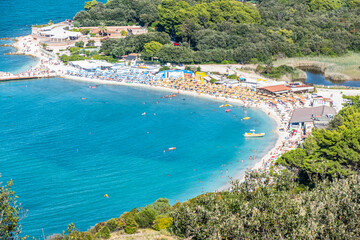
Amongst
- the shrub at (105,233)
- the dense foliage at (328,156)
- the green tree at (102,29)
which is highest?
the green tree at (102,29)

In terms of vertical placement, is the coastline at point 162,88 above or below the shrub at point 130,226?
above

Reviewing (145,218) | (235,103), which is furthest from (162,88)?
(145,218)

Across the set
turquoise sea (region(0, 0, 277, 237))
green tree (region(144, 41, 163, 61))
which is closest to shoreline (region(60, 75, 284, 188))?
turquoise sea (region(0, 0, 277, 237))

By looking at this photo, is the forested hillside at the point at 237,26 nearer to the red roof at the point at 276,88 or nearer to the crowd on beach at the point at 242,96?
the crowd on beach at the point at 242,96

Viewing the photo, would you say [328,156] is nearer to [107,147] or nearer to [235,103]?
[107,147]

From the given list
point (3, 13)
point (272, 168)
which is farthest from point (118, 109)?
point (3, 13)

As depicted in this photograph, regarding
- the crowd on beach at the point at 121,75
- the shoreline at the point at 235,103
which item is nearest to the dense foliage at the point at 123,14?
the crowd on beach at the point at 121,75
